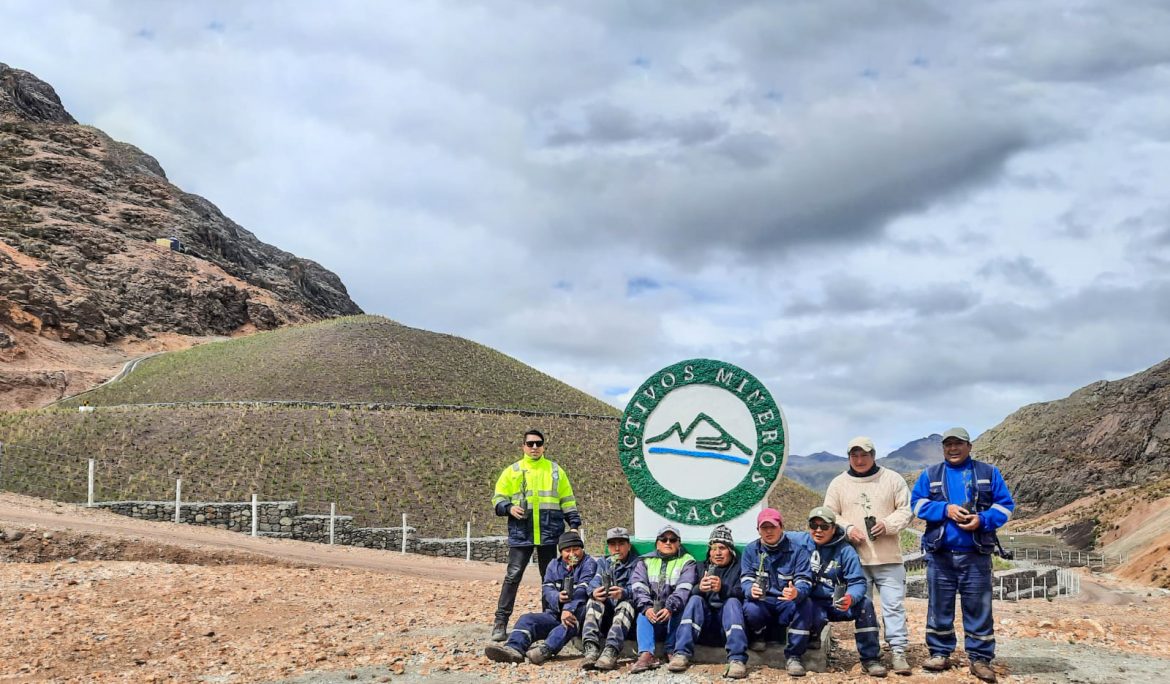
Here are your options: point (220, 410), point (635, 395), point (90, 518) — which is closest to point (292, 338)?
point (220, 410)

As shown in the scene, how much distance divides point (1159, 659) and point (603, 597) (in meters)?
5.75

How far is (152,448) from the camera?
34656 millimetres

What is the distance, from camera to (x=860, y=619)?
320 inches

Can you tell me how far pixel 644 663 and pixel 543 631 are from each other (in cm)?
141

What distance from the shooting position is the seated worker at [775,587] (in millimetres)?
8086

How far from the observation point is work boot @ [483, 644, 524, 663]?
890 centimetres

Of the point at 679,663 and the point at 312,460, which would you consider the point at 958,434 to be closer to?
the point at 679,663

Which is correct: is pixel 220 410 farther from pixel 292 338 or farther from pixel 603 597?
pixel 603 597

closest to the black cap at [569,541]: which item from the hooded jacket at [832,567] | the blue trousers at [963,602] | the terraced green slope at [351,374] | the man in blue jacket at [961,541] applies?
the hooded jacket at [832,567]

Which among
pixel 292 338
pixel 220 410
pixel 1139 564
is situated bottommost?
pixel 1139 564

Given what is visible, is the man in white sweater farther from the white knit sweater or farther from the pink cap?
the pink cap

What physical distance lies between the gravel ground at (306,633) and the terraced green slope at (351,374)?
118 feet

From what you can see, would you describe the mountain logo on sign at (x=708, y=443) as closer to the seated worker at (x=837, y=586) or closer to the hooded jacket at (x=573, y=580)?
the hooded jacket at (x=573, y=580)

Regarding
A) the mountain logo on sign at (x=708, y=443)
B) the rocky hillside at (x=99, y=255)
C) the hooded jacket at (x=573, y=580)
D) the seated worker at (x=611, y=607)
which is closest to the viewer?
the seated worker at (x=611, y=607)
